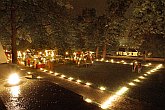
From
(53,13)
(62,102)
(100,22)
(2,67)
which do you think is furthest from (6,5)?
(100,22)

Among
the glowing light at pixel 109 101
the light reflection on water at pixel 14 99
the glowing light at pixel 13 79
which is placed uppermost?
the glowing light at pixel 13 79

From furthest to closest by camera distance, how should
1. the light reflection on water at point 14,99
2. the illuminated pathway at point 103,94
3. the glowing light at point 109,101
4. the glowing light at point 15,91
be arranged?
the illuminated pathway at point 103,94
the glowing light at point 109,101
the glowing light at point 15,91
the light reflection on water at point 14,99

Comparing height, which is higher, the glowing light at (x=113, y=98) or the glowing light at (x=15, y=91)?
the glowing light at (x=15, y=91)

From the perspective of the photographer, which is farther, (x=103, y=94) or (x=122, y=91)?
(x=122, y=91)

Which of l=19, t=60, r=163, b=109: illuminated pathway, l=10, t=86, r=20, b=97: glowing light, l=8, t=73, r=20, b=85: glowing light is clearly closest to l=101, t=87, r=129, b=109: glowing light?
l=19, t=60, r=163, b=109: illuminated pathway

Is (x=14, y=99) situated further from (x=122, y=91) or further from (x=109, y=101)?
(x=122, y=91)

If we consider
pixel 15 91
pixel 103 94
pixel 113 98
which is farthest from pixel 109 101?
pixel 15 91

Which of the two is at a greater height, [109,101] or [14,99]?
[14,99]

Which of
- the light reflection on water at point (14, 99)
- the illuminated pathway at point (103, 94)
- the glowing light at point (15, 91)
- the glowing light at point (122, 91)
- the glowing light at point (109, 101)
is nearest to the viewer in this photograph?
the light reflection on water at point (14, 99)

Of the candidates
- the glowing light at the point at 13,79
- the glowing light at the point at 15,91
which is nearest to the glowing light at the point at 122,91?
the glowing light at the point at 13,79

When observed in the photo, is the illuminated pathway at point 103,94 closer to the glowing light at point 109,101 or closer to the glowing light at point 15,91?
the glowing light at point 109,101

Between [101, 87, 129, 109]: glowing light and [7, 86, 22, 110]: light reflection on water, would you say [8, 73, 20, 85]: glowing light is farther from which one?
[101, 87, 129, 109]: glowing light

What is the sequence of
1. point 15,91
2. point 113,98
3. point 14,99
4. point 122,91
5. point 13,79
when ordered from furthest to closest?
point 122,91 → point 113,98 → point 13,79 → point 15,91 → point 14,99

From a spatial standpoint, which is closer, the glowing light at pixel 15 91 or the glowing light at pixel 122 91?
the glowing light at pixel 15 91
